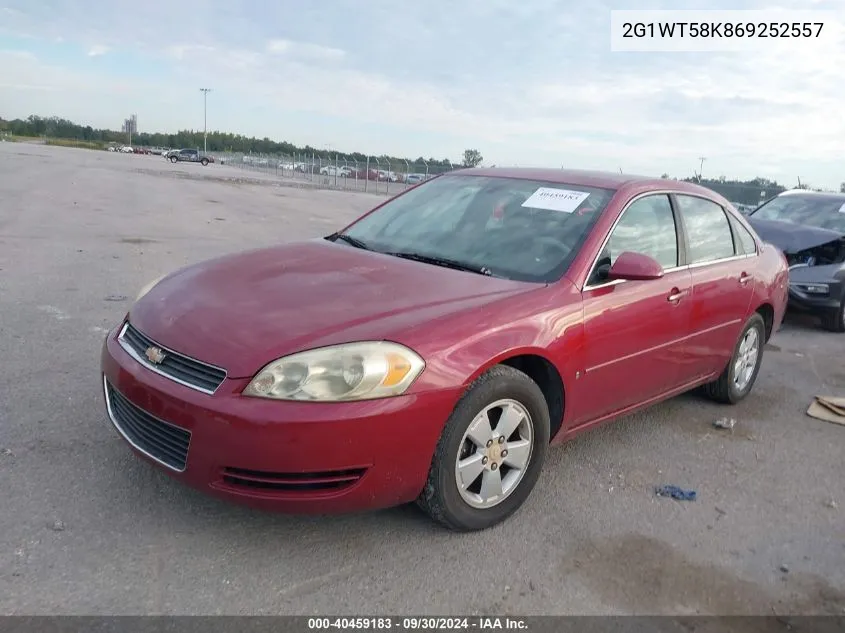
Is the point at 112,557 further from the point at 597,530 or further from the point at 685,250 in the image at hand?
the point at 685,250

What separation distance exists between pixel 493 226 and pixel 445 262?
437mm

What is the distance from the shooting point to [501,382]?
3.07 meters

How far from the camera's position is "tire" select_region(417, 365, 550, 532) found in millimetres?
2945

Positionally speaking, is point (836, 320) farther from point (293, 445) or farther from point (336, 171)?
point (336, 171)

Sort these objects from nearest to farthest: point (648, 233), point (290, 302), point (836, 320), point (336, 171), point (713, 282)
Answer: point (290, 302) < point (648, 233) < point (713, 282) < point (836, 320) < point (336, 171)

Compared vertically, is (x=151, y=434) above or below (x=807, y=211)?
below

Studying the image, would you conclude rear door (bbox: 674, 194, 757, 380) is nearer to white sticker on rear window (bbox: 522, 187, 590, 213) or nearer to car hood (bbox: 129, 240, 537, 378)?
white sticker on rear window (bbox: 522, 187, 590, 213)

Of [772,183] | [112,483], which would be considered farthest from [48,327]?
Answer: [772,183]

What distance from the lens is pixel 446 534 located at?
3160 millimetres

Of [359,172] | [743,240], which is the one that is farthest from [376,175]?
[743,240]

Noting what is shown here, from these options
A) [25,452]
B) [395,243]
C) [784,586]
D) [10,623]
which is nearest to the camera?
[10,623]

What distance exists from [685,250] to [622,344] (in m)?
1.02

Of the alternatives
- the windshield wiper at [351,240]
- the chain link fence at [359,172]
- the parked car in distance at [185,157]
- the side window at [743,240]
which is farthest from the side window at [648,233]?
the parked car in distance at [185,157]

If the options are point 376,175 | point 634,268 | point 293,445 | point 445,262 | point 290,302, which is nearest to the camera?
point 293,445
